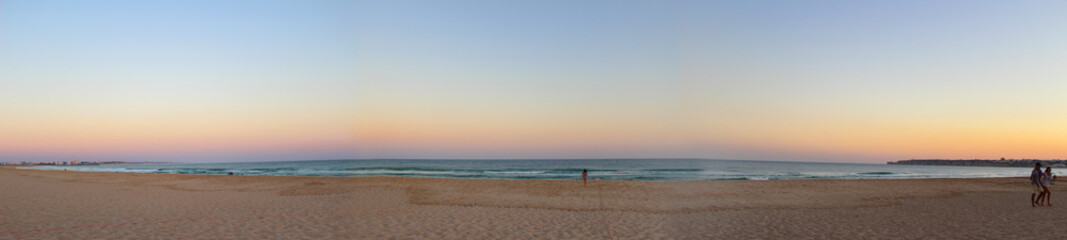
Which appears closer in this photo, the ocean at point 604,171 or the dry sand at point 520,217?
the dry sand at point 520,217

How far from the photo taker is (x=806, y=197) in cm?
1814

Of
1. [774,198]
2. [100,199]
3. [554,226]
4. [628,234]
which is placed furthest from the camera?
[774,198]

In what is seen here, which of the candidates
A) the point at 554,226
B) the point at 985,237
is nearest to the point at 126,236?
the point at 554,226

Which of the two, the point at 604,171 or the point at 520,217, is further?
the point at 604,171

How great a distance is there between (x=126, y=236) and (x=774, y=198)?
56.8 ft

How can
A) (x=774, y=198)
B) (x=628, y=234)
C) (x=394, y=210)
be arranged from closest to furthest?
1. (x=628, y=234)
2. (x=394, y=210)
3. (x=774, y=198)

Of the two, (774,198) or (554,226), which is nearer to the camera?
(554,226)

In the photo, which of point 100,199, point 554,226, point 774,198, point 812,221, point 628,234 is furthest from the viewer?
point 774,198

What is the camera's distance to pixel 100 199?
15852 millimetres

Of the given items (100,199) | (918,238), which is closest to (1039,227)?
(918,238)

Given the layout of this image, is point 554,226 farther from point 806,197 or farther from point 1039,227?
point 806,197

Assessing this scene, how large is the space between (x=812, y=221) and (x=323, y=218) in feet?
35.1

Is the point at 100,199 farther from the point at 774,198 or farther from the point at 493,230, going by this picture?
the point at 774,198

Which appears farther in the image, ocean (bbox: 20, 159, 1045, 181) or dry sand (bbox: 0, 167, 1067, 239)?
ocean (bbox: 20, 159, 1045, 181)
